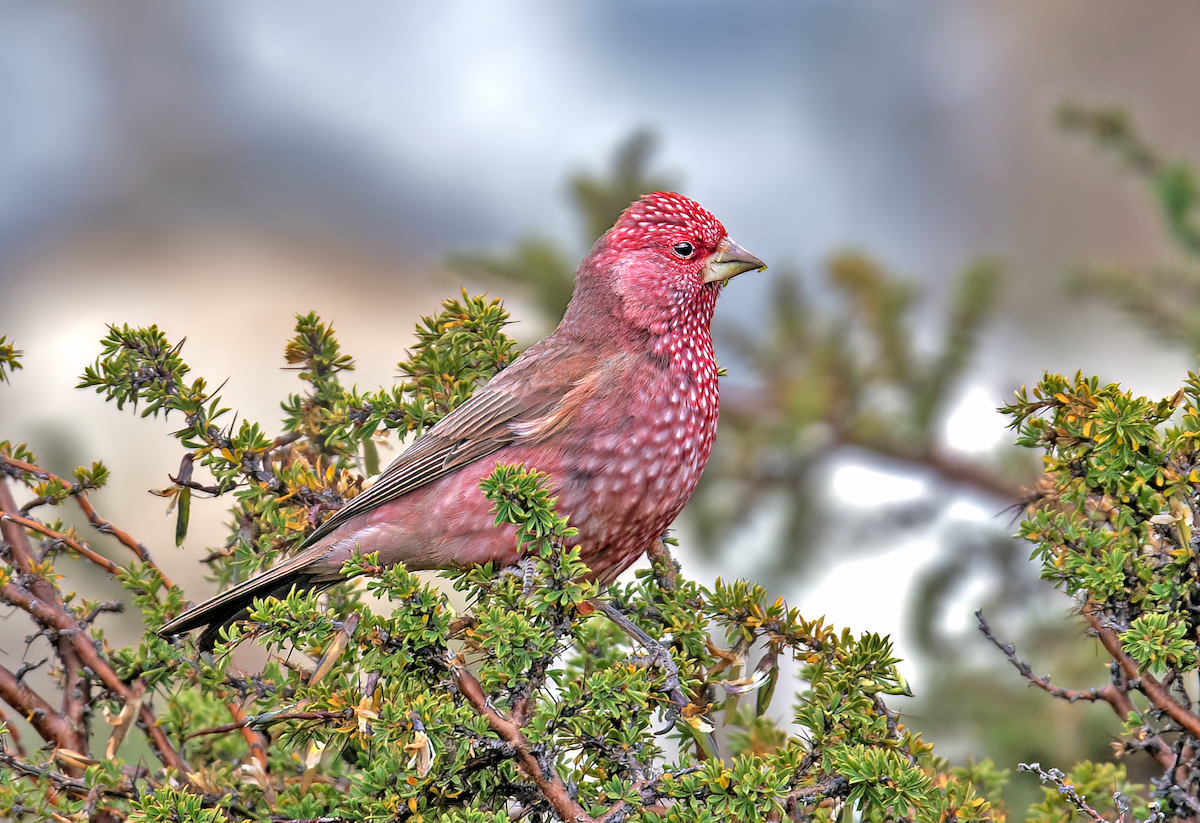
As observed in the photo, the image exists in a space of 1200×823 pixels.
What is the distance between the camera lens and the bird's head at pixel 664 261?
3891 millimetres

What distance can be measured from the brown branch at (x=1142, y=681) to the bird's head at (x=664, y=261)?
1.65 meters

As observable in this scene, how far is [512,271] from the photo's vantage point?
5.72 meters

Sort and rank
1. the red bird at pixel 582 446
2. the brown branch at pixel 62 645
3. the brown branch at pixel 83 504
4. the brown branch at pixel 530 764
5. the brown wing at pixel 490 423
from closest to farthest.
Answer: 1. the brown branch at pixel 530 764
2. the brown branch at pixel 62 645
3. the brown branch at pixel 83 504
4. the red bird at pixel 582 446
5. the brown wing at pixel 490 423

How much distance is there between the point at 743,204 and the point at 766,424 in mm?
7588

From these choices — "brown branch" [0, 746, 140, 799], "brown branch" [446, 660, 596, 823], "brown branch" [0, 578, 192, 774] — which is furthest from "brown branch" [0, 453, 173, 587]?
"brown branch" [446, 660, 596, 823]

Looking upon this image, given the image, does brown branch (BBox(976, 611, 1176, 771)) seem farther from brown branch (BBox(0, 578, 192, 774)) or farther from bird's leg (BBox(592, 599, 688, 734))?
brown branch (BBox(0, 578, 192, 774))

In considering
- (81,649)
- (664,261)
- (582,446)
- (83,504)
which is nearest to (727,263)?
(664,261)

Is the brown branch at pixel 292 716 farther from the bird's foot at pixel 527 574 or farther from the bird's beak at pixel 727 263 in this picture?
the bird's beak at pixel 727 263

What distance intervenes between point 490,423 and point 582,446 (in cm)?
29

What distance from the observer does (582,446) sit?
3443 mm

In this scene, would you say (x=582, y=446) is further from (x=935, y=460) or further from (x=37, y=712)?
(x=935, y=460)

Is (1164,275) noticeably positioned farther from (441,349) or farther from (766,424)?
(441,349)

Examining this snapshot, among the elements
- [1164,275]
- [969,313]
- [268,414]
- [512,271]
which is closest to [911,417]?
[969,313]

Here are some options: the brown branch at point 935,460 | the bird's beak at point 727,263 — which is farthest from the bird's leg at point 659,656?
the brown branch at point 935,460
